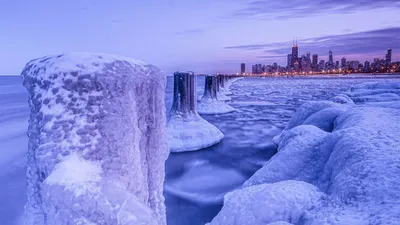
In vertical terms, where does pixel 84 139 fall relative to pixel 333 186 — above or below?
above

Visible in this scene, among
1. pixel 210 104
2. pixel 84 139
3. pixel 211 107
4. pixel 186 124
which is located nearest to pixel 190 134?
pixel 186 124

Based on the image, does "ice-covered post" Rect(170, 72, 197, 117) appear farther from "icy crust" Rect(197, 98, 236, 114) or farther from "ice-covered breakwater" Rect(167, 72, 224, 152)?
"icy crust" Rect(197, 98, 236, 114)

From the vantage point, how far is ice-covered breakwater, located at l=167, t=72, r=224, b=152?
29.2 ft

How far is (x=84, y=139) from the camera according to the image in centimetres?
140

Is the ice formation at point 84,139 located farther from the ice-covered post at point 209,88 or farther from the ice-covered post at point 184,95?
the ice-covered post at point 209,88

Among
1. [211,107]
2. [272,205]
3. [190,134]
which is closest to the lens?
[272,205]

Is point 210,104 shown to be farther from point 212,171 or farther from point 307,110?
point 212,171

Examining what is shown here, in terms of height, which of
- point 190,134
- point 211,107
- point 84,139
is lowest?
point 190,134

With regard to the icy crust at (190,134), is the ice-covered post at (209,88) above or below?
above

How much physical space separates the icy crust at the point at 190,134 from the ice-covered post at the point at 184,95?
223 millimetres

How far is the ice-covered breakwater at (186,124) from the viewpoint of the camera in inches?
351

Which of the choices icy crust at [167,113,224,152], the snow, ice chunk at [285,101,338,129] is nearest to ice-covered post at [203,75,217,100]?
icy crust at [167,113,224,152]

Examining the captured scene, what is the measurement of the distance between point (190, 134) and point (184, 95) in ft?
5.16

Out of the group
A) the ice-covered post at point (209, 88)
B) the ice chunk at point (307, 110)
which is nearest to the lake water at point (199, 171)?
the ice chunk at point (307, 110)
